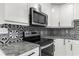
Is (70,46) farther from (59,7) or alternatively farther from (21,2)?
(21,2)

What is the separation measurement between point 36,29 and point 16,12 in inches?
38.1

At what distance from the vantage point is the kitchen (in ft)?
2.75

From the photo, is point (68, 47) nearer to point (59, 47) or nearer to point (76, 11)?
point (59, 47)

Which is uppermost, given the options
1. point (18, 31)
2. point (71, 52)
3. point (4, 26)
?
point (4, 26)

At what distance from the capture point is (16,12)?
0.93m

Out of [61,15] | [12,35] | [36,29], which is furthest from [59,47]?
[12,35]

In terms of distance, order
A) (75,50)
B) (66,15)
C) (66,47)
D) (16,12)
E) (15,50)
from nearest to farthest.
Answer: (15,50) → (16,12) → (75,50) → (66,47) → (66,15)

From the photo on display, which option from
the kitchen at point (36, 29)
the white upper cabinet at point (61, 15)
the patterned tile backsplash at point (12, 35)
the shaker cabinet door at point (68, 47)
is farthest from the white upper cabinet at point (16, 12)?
the shaker cabinet door at point (68, 47)

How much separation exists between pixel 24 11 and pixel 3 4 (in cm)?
35

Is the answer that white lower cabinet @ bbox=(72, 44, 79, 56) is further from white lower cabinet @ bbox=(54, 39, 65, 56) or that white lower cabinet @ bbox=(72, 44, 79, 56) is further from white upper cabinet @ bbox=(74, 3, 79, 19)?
white upper cabinet @ bbox=(74, 3, 79, 19)

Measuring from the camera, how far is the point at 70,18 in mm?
2039

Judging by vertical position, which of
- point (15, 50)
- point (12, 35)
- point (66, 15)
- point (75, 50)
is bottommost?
point (75, 50)

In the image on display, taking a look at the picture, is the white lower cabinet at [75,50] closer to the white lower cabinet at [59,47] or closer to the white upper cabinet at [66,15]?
the white lower cabinet at [59,47]

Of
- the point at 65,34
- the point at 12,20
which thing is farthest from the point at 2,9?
the point at 65,34
